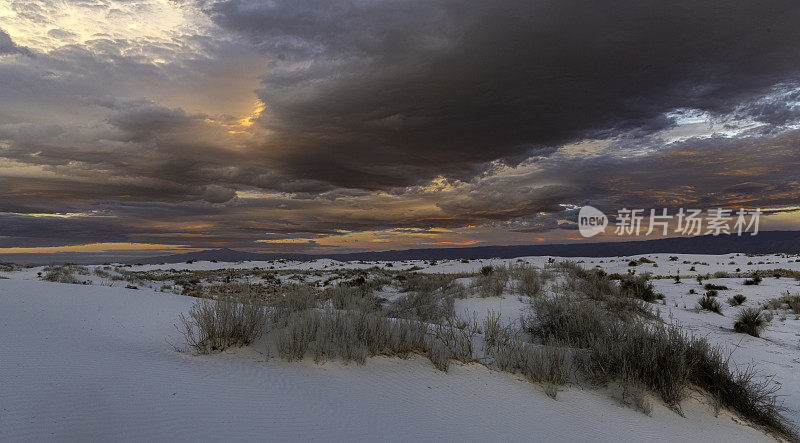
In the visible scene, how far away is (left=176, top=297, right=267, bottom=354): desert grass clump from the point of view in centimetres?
488

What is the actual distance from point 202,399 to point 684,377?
5664mm

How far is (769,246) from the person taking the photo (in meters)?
181

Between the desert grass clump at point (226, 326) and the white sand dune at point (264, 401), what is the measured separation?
19 cm

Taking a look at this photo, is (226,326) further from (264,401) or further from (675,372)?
(675,372)

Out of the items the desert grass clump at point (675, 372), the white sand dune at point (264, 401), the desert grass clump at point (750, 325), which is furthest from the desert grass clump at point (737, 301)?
the white sand dune at point (264, 401)

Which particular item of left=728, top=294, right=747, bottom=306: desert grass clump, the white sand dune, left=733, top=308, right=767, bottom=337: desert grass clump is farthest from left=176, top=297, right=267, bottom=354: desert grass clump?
left=728, top=294, right=747, bottom=306: desert grass clump

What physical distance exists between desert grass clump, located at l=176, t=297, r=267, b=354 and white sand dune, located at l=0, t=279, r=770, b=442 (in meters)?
0.19

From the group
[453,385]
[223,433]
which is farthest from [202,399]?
[453,385]

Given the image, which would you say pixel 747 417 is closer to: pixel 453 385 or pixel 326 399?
pixel 453 385

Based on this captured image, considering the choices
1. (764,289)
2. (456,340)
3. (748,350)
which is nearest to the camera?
(456,340)

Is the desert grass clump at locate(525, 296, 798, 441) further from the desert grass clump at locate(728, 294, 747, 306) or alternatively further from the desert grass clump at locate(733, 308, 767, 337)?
the desert grass clump at locate(728, 294, 747, 306)

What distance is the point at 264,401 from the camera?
11.9ft

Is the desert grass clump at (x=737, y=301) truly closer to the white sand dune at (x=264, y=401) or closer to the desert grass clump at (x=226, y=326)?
the white sand dune at (x=264, y=401)

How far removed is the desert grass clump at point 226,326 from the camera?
488 centimetres
